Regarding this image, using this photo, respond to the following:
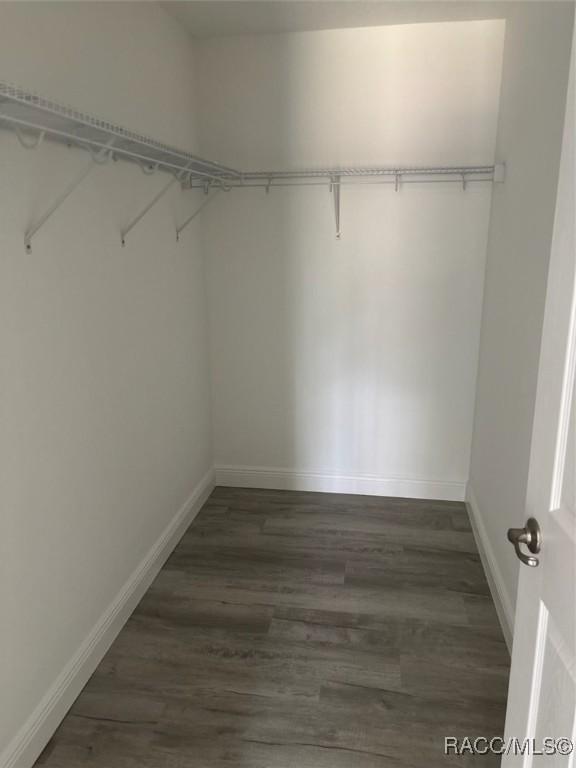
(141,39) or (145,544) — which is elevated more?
(141,39)

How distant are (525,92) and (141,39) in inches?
56.5

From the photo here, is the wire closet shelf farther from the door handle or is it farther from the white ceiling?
the door handle

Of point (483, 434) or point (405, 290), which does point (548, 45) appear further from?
point (483, 434)

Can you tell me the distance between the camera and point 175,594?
236 centimetres

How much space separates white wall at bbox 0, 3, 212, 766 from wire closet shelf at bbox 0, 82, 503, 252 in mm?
64

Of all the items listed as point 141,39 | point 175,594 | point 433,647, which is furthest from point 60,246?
point 433,647

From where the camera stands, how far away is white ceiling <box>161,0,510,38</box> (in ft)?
7.78

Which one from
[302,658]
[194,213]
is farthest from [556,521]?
[194,213]

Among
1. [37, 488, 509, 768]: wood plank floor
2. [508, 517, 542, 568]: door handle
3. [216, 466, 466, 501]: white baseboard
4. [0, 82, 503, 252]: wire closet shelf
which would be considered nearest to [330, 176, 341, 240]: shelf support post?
[0, 82, 503, 252]: wire closet shelf

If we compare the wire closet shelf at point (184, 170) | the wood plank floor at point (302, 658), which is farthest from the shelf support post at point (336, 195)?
the wood plank floor at point (302, 658)

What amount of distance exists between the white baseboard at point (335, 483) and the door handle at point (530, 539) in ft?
6.82

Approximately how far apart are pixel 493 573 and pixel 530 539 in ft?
4.64

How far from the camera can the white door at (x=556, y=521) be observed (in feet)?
3.09

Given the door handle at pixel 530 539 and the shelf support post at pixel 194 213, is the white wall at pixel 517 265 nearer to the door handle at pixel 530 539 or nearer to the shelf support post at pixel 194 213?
the door handle at pixel 530 539
